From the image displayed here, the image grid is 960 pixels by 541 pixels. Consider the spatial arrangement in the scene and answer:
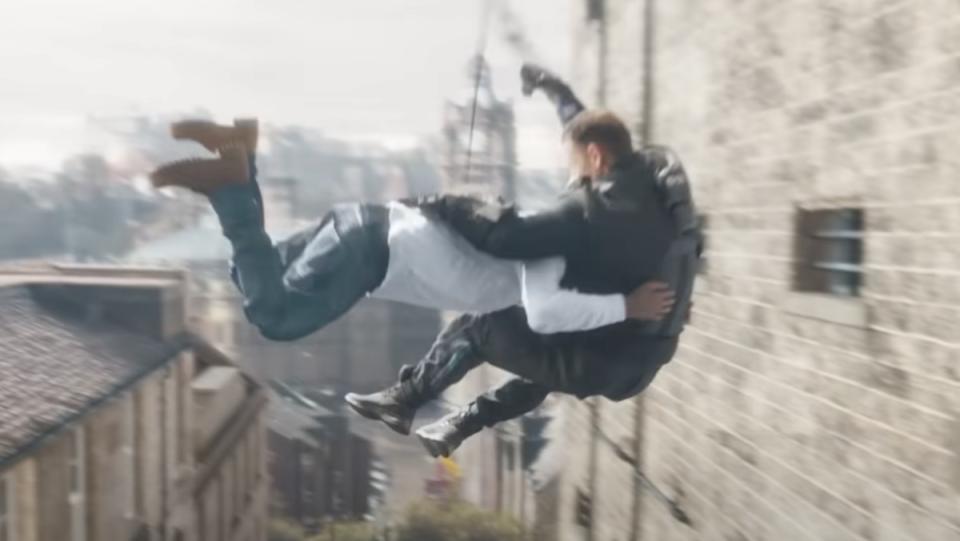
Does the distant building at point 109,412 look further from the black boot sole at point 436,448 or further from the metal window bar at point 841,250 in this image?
the metal window bar at point 841,250

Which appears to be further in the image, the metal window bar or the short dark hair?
the metal window bar

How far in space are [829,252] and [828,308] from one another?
0.39 m

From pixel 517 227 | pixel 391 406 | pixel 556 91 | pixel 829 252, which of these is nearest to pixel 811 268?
pixel 829 252

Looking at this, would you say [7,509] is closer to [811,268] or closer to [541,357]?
[541,357]

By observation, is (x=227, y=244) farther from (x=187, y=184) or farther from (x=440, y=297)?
(x=440, y=297)

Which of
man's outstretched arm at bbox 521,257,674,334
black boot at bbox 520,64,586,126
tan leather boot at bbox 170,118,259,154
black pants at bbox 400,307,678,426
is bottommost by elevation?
black pants at bbox 400,307,678,426

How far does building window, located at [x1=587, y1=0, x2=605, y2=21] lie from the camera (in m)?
8.59

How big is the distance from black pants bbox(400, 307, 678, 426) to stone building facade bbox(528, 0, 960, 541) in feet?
Answer: 4.28

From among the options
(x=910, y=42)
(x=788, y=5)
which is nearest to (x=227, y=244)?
(x=910, y=42)

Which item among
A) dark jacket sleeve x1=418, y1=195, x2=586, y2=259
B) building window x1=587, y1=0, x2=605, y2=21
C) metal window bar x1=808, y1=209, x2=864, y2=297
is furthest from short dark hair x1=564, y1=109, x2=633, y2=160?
building window x1=587, y1=0, x2=605, y2=21

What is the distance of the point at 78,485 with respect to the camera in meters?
10.1

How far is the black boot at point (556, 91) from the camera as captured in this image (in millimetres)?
3787

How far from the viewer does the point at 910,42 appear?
13.2 ft

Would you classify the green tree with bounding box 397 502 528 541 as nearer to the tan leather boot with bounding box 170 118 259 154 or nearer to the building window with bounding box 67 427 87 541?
the building window with bounding box 67 427 87 541
